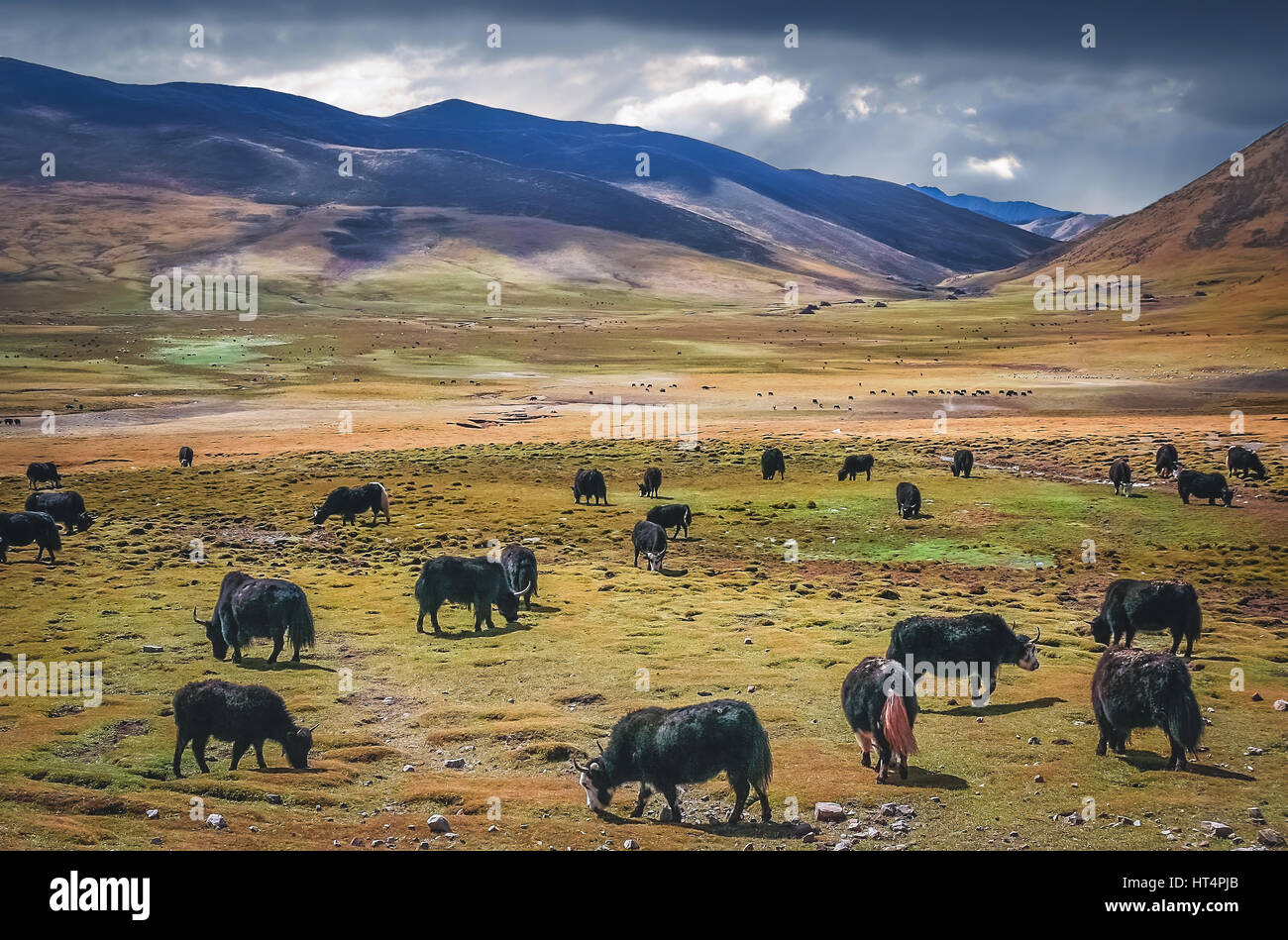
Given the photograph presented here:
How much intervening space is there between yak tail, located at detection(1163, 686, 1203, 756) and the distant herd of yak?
0.02m

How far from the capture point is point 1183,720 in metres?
15.2

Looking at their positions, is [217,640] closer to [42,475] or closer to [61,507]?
[61,507]

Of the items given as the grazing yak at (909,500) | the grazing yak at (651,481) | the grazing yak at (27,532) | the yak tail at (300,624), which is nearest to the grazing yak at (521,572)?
the yak tail at (300,624)

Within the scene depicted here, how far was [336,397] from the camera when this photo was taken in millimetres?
94312

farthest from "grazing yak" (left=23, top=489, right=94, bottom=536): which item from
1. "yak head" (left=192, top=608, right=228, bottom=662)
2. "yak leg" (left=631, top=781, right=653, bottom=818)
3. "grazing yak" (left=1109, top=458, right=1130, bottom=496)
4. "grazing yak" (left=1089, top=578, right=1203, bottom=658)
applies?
"grazing yak" (left=1109, top=458, right=1130, bottom=496)

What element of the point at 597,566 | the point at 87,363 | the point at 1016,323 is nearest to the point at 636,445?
the point at 597,566

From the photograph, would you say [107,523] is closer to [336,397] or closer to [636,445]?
[636,445]

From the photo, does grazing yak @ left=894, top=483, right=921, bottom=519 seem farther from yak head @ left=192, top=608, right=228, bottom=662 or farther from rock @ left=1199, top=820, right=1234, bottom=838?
rock @ left=1199, top=820, right=1234, bottom=838

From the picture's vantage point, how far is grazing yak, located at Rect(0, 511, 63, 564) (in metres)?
33.2

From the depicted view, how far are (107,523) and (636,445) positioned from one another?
99.8 feet

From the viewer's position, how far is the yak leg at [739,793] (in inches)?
543

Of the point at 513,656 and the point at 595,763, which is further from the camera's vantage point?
the point at 513,656

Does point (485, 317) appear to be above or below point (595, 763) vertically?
above

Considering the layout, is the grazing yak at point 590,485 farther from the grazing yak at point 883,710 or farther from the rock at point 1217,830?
the rock at point 1217,830
